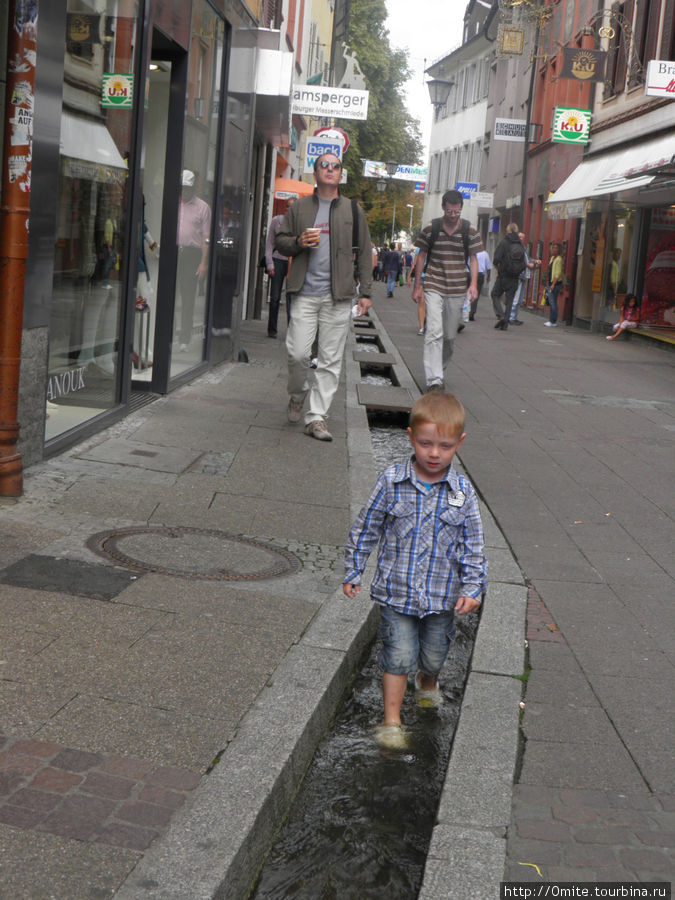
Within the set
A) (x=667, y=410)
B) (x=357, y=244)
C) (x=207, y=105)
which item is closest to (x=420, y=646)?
(x=357, y=244)

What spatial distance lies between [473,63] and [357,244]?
175 ft

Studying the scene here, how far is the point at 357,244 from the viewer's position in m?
9.10

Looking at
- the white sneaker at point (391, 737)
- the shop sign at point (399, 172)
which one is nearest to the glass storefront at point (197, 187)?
the white sneaker at point (391, 737)

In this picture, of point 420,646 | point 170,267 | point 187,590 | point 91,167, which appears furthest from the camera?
point 170,267

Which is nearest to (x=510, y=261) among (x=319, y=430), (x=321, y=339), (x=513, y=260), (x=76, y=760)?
(x=513, y=260)

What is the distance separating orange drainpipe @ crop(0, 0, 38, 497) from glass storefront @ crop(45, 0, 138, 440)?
3.47ft

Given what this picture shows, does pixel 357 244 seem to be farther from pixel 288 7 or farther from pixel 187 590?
pixel 288 7

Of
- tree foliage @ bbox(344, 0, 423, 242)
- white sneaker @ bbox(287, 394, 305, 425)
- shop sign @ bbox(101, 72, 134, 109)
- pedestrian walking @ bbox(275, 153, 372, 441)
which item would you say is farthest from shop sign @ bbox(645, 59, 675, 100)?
tree foliage @ bbox(344, 0, 423, 242)

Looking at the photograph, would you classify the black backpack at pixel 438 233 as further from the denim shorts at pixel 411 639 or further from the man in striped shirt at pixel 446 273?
the denim shorts at pixel 411 639

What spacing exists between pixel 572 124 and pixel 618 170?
16.7ft

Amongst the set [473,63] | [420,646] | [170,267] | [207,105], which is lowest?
[420,646]

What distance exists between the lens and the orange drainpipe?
589cm

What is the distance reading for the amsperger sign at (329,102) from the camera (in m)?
19.6

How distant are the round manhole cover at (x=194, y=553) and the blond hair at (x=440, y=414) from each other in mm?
1657
